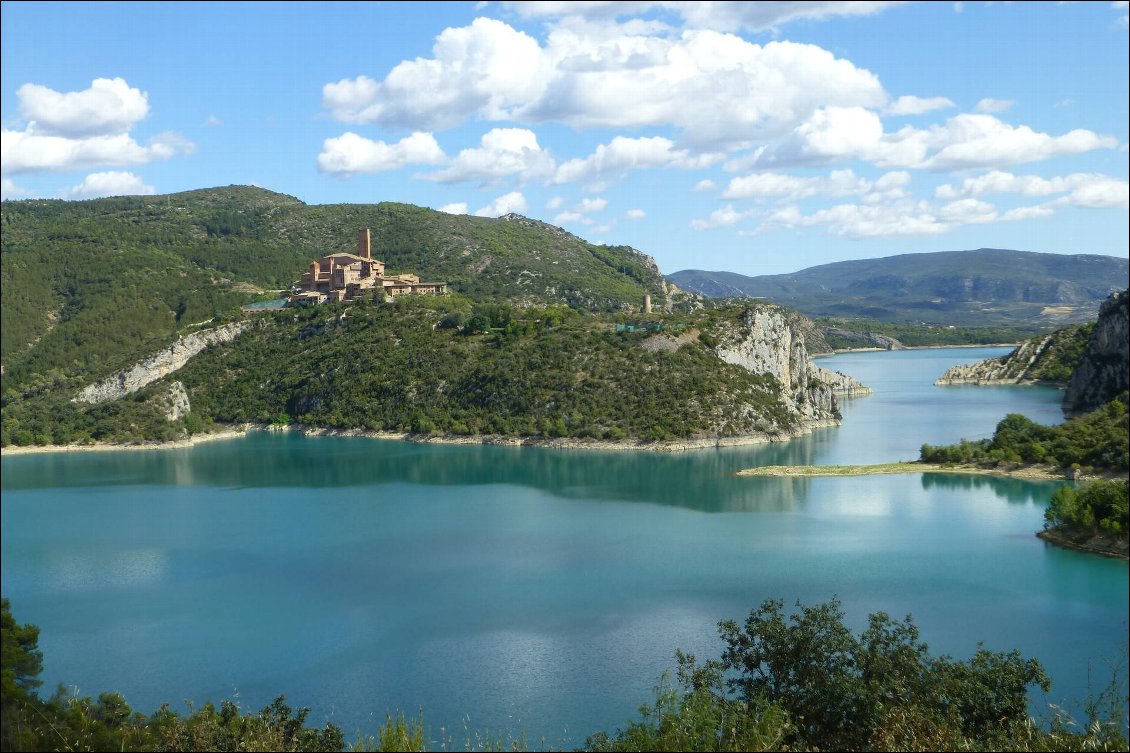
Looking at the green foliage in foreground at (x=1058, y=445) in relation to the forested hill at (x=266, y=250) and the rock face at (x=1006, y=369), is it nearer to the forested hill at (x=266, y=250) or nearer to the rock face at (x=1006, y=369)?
the forested hill at (x=266, y=250)

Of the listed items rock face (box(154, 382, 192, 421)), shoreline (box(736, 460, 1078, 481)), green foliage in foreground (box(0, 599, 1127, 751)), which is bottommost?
green foliage in foreground (box(0, 599, 1127, 751))

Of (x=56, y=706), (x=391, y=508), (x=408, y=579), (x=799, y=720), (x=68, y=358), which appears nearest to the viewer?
(x=56, y=706)

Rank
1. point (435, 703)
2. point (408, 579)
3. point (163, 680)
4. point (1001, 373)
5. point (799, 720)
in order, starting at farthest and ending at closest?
point (1001, 373), point (408, 579), point (163, 680), point (435, 703), point (799, 720)

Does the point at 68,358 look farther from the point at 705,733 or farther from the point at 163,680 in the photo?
the point at 705,733

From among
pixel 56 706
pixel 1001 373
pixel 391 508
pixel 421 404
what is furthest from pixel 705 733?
pixel 1001 373

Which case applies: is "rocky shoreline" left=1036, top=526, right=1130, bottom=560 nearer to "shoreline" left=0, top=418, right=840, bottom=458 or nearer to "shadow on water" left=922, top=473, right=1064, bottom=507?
"shadow on water" left=922, top=473, right=1064, bottom=507

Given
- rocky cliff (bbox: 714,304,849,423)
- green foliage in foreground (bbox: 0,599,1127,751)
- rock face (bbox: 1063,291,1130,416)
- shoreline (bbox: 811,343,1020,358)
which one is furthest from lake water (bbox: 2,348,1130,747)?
shoreline (bbox: 811,343,1020,358)

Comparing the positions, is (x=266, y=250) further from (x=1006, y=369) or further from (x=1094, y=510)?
(x=1094, y=510)
